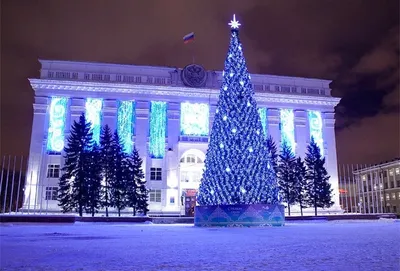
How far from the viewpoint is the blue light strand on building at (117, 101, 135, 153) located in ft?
152

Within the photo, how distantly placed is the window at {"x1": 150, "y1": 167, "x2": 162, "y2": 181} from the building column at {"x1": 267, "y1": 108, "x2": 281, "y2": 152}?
15860mm

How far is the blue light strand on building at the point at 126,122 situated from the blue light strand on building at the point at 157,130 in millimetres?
2527

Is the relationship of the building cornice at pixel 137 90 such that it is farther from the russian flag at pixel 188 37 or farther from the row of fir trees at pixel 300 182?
the row of fir trees at pixel 300 182

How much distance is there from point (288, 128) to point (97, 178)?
88.6 ft

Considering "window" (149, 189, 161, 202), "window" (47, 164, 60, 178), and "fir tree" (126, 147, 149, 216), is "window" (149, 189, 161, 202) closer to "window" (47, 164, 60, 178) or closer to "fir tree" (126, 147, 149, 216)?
"fir tree" (126, 147, 149, 216)

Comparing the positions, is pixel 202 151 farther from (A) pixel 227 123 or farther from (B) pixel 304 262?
(B) pixel 304 262

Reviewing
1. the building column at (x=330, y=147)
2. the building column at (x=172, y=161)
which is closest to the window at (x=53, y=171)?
the building column at (x=172, y=161)

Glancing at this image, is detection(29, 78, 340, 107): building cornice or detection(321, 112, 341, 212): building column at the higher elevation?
detection(29, 78, 340, 107): building cornice

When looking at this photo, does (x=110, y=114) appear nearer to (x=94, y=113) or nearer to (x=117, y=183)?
(x=94, y=113)

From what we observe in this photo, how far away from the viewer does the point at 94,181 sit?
125 ft

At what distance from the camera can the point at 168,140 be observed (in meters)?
47.2

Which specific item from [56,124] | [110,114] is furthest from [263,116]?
[56,124]

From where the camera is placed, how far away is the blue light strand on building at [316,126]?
5197 cm

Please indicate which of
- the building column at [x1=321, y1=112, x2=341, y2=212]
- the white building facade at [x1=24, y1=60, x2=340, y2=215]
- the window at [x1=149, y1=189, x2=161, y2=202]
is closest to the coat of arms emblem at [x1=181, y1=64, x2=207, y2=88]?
the white building facade at [x1=24, y1=60, x2=340, y2=215]
